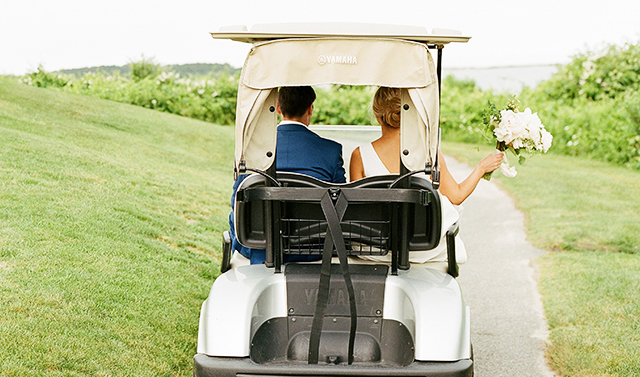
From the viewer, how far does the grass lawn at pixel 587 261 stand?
478 cm

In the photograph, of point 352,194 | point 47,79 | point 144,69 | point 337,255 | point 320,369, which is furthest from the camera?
point 144,69

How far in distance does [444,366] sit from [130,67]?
21.1 m

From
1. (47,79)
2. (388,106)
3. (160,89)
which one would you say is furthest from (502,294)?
(47,79)

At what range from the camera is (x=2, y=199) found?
6.43 m

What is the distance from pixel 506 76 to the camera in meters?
24.2

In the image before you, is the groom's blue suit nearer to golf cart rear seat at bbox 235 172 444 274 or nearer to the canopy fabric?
golf cart rear seat at bbox 235 172 444 274

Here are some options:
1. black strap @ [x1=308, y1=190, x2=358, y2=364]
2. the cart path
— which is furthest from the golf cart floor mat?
the cart path

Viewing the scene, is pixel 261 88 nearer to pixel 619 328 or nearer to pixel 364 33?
pixel 364 33

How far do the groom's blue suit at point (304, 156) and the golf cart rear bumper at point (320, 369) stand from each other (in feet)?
2.22

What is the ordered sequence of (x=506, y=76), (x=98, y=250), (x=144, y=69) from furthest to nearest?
1. (x=506, y=76)
2. (x=144, y=69)
3. (x=98, y=250)

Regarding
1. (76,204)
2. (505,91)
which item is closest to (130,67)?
(505,91)

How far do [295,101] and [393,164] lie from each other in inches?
22.0

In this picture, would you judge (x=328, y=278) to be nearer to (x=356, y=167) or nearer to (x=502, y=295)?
(x=356, y=167)

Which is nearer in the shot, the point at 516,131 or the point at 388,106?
the point at 388,106
